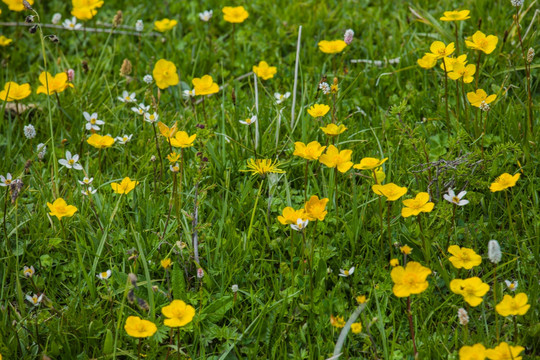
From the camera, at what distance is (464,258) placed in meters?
2.05

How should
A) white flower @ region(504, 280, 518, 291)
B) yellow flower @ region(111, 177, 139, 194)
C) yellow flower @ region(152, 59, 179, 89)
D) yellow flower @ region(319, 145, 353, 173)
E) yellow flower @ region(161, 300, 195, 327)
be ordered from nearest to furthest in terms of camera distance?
1. yellow flower @ region(161, 300, 195, 327)
2. white flower @ region(504, 280, 518, 291)
3. yellow flower @ region(319, 145, 353, 173)
4. yellow flower @ region(111, 177, 139, 194)
5. yellow flower @ region(152, 59, 179, 89)

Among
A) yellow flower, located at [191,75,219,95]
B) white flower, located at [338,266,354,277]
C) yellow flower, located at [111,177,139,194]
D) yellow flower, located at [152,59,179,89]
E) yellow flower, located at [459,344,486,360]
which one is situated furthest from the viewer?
yellow flower, located at [152,59,179,89]

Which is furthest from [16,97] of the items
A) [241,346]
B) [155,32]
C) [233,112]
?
[241,346]

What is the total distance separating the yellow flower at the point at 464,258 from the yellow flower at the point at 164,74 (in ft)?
5.62

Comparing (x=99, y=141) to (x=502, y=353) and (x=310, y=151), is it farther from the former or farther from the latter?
(x=502, y=353)

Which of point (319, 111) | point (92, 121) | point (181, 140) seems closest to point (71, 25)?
point (92, 121)

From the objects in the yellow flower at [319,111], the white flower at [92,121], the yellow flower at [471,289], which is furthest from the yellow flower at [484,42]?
the white flower at [92,121]

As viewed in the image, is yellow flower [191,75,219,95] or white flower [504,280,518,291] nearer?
white flower [504,280,518,291]

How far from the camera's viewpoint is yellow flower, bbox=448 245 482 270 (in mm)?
2033

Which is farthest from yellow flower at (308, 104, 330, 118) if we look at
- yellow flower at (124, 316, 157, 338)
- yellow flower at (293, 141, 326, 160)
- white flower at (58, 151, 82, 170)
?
yellow flower at (124, 316, 157, 338)

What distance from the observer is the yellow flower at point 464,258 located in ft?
6.67

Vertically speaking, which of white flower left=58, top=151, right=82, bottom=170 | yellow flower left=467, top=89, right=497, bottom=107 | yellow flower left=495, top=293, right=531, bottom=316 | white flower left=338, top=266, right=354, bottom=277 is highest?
yellow flower left=467, top=89, right=497, bottom=107

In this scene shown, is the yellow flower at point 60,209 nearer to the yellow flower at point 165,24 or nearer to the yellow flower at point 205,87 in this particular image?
the yellow flower at point 205,87

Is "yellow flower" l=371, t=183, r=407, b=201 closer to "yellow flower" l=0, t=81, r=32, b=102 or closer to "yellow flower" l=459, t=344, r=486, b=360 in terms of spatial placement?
"yellow flower" l=459, t=344, r=486, b=360
